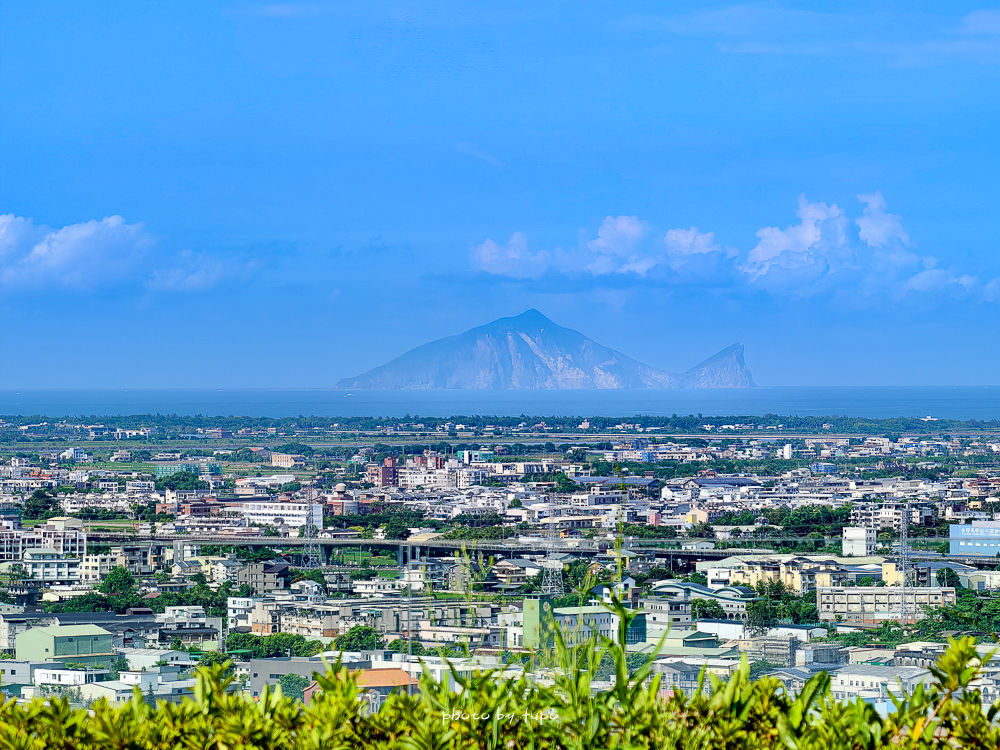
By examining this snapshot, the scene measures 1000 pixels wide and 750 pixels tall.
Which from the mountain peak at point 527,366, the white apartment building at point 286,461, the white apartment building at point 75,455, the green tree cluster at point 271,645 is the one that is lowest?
the green tree cluster at point 271,645

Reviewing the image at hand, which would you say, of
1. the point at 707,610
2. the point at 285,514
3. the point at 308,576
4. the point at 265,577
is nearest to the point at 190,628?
the point at 265,577

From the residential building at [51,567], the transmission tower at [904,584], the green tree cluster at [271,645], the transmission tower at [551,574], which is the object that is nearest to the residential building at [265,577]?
the residential building at [51,567]

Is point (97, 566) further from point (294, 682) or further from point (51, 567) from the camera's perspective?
point (294, 682)

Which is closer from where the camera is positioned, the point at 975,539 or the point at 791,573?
the point at 791,573

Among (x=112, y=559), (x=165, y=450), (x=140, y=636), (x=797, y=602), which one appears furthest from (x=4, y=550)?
(x=165, y=450)

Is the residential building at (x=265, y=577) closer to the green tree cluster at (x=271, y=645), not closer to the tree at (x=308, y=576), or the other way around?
the tree at (x=308, y=576)

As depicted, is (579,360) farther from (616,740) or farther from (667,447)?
(616,740)
